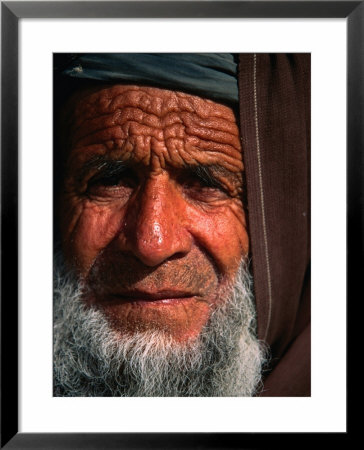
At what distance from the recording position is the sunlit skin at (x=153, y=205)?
1.31m

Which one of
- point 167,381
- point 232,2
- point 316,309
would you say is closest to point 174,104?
point 232,2

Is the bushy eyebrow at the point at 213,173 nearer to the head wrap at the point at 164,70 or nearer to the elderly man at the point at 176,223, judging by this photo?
the elderly man at the point at 176,223

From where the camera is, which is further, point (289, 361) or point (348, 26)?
point (289, 361)

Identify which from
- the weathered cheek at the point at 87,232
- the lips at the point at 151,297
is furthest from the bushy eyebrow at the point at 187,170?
the lips at the point at 151,297

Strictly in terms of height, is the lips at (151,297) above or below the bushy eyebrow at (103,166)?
below

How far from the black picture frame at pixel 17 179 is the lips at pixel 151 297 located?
28cm

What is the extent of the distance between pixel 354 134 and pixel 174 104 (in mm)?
505

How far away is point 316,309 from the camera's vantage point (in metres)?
1.30

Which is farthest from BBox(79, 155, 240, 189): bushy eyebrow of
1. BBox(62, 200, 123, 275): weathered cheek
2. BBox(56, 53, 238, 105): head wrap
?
BBox(56, 53, 238, 105): head wrap

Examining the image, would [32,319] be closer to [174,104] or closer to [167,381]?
[167,381]

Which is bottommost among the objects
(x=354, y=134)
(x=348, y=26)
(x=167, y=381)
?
(x=167, y=381)

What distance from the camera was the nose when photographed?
1.28 meters

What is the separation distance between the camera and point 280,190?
1354mm

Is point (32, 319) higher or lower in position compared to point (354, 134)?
lower
